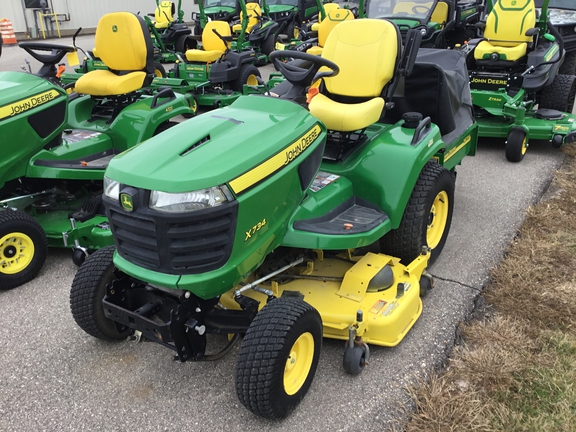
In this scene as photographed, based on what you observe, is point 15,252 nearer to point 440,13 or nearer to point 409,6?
point 409,6

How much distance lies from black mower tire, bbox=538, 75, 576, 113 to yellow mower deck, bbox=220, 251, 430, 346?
4036 mm

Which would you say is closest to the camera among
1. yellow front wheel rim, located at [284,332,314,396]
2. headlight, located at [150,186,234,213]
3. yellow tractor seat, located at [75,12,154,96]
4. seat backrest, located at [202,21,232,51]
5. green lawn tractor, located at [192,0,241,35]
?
headlight, located at [150,186,234,213]

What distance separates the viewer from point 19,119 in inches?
140

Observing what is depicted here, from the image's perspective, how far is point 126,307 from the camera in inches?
98.0

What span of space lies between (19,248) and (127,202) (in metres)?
1.69

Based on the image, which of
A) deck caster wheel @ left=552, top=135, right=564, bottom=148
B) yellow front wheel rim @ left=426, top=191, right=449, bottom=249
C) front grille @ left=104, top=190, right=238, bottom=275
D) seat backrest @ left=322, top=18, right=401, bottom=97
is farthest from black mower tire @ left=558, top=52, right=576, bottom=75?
front grille @ left=104, top=190, right=238, bottom=275

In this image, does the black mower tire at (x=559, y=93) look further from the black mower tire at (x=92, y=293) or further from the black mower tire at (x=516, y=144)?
the black mower tire at (x=92, y=293)

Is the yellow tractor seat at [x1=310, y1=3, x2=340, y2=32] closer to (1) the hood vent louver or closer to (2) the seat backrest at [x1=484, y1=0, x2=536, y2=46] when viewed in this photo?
(2) the seat backrest at [x1=484, y1=0, x2=536, y2=46]

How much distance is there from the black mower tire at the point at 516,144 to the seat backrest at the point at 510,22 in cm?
141

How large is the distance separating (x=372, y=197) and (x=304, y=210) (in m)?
0.52

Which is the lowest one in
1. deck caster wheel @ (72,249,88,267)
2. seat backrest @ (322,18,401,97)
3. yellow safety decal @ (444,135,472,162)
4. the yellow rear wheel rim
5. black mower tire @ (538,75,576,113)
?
deck caster wheel @ (72,249,88,267)

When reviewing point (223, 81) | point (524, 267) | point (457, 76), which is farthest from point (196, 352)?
point (223, 81)

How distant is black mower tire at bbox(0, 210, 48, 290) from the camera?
130 inches

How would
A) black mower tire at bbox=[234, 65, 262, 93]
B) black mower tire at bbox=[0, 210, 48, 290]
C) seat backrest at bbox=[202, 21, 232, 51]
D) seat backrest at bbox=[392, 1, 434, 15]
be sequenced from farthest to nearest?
seat backrest at bbox=[202, 21, 232, 51] → black mower tire at bbox=[234, 65, 262, 93] → seat backrest at bbox=[392, 1, 434, 15] → black mower tire at bbox=[0, 210, 48, 290]
